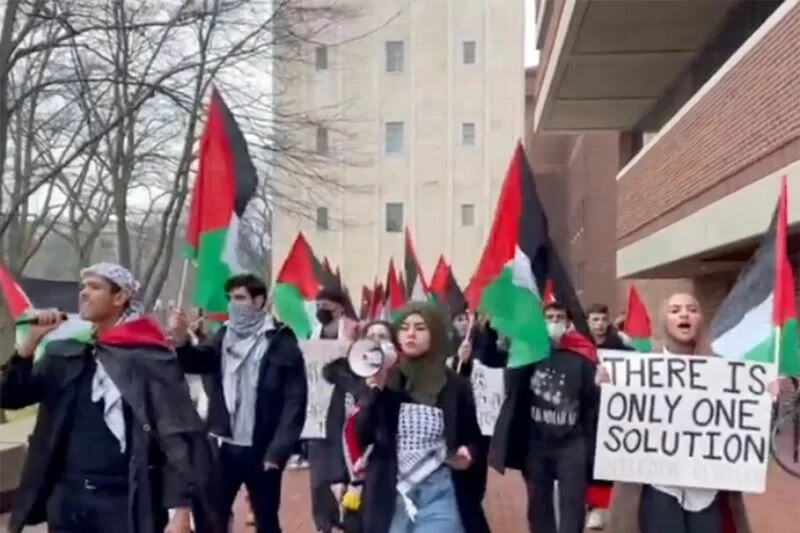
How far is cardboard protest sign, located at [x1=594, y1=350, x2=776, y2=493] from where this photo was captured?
244 inches

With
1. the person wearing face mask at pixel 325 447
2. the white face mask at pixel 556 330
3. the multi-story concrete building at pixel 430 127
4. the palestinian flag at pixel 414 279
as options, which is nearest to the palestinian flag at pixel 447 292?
the palestinian flag at pixel 414 279

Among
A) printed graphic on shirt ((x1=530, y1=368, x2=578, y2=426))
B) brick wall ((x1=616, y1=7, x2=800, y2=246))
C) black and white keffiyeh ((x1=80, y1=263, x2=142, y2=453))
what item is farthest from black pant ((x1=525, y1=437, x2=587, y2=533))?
brick wall ((x1=616, y1=7, x2=800, y2=246))

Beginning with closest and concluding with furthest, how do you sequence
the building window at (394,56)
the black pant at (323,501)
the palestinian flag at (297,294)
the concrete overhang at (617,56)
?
the black pant at (323,501)
the palestinian flag at (297,294)
the concrete overhang at (617,56)
the building window at (394,56)

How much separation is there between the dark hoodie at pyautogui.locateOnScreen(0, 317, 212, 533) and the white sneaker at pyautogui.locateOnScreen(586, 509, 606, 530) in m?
5.81

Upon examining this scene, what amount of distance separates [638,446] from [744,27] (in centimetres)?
1864

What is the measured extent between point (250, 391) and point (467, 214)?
5226 cm

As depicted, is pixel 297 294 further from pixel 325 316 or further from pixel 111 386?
pixel 111 386

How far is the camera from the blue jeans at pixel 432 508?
6453mm

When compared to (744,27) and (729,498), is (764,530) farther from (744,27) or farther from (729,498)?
(744,27)

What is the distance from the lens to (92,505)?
5.09m

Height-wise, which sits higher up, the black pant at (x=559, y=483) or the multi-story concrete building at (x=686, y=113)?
the multi-story concrete building at (x=686, y=113)

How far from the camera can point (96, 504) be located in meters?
5.09

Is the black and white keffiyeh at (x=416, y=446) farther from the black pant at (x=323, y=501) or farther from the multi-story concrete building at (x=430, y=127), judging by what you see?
the multi-story concrete building at (x=430, y=127)

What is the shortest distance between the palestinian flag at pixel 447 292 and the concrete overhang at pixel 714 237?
3.43 meters
